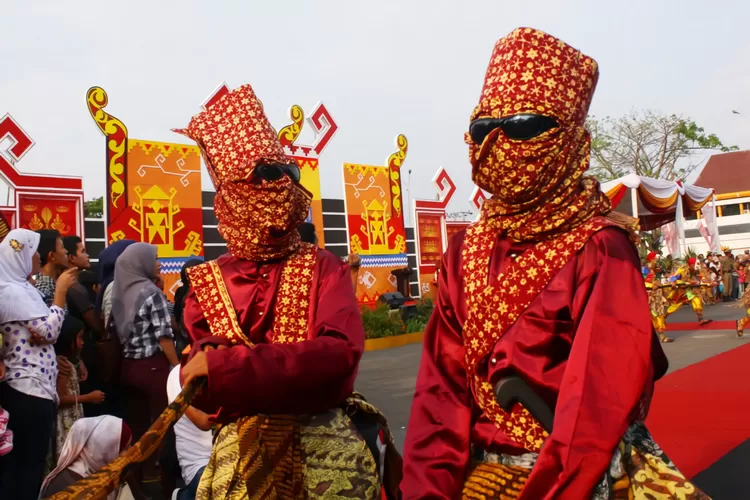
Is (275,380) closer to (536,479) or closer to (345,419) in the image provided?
(345,419)

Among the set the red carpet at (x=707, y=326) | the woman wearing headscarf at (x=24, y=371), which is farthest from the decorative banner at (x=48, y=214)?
the red carpet at (x=707, y=326)

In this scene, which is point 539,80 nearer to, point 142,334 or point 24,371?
point 24,371

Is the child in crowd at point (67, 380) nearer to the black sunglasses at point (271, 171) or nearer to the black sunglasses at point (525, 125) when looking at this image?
the black sunglasses at point (271, 171)

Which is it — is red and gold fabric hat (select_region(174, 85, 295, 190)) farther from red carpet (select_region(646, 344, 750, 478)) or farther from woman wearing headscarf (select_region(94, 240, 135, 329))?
red carpet (select_region(646, 344, 750, 478))

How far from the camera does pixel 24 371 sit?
12.2ft

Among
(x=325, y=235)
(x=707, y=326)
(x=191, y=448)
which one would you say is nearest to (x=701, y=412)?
(x=191, y=448)

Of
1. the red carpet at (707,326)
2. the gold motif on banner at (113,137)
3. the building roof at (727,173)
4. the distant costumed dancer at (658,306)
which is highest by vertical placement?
the building roof at (727,173)

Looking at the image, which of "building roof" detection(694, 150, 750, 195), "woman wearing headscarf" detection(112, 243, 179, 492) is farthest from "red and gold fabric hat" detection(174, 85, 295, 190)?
"building roof" detection(694, 150, 750, 195)

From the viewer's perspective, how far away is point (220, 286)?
227 centimetres

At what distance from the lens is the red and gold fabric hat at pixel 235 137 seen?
2301 mm

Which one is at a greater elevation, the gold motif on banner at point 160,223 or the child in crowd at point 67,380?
the gold motif on banner at point 160,223

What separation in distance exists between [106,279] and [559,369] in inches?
172

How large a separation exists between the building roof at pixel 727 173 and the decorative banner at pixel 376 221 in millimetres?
34168

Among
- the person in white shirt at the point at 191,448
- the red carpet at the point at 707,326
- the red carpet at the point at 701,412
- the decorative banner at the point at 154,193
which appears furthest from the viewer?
the red carpet at the point at 707,326
